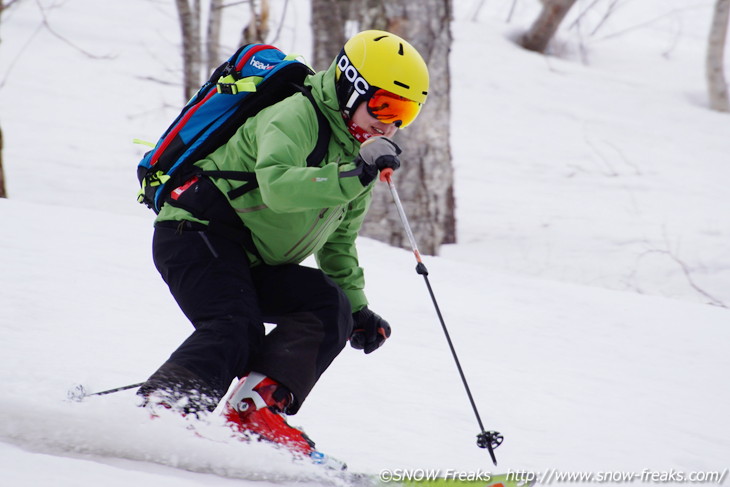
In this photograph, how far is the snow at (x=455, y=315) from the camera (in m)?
2.54

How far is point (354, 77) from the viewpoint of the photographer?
9.34 feet

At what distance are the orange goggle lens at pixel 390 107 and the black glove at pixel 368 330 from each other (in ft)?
2.71

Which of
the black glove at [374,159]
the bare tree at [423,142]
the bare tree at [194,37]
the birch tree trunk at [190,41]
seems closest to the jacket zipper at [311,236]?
the black glove at [374,159]

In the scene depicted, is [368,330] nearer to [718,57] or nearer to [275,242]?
[275,242]

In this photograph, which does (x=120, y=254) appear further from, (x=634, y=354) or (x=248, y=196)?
(x=634, y=354)

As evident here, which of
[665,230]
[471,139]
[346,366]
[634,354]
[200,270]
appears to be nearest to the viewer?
[200,270]

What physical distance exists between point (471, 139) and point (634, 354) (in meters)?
8.80

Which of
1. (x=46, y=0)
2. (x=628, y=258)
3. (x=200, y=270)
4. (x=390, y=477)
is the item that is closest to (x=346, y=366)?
(x=390, y=477)

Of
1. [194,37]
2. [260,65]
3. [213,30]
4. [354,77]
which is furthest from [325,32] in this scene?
[354,77]

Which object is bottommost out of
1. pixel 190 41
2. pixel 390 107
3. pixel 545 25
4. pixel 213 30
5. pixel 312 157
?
pixel 545 25

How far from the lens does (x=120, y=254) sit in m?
5.11

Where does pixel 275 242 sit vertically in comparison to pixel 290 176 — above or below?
below

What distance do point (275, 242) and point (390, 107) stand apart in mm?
644

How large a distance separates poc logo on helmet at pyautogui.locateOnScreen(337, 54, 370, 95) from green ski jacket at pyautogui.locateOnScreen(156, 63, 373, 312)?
0.06 meters
